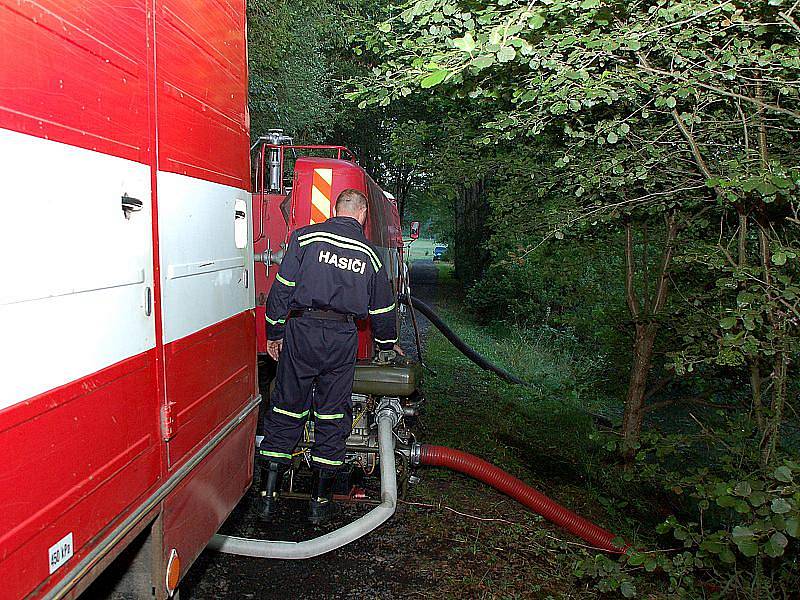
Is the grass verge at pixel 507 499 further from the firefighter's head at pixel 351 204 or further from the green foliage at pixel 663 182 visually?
the firefighter's head at pixel 351 204

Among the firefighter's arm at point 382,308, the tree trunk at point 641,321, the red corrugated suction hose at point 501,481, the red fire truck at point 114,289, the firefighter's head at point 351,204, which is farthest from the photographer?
the tree trunk at point 641,321

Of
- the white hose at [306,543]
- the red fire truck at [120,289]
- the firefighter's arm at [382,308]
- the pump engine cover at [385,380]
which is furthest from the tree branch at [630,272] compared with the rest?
the red fire truck at [120,289]

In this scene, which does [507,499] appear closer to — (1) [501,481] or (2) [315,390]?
(1) [501,481]

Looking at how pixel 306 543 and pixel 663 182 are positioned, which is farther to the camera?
pixel 663 182

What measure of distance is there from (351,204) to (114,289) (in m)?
2.78

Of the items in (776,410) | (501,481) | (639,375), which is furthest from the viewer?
(639,375)

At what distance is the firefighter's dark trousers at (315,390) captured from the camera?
182 inches

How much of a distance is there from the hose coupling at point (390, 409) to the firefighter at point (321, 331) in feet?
1.27

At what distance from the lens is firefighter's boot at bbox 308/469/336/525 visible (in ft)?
16.0

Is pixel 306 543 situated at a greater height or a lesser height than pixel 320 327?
lesser

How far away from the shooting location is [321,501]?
4902 millimetres

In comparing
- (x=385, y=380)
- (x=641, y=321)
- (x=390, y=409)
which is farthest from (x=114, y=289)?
(x=641, y=321)

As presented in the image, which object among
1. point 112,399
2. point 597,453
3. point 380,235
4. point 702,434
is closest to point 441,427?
point 597,453

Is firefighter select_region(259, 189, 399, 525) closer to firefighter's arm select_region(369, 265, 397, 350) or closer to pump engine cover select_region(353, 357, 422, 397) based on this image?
firefighter's arm select_region(369, 265, 397, 350)
